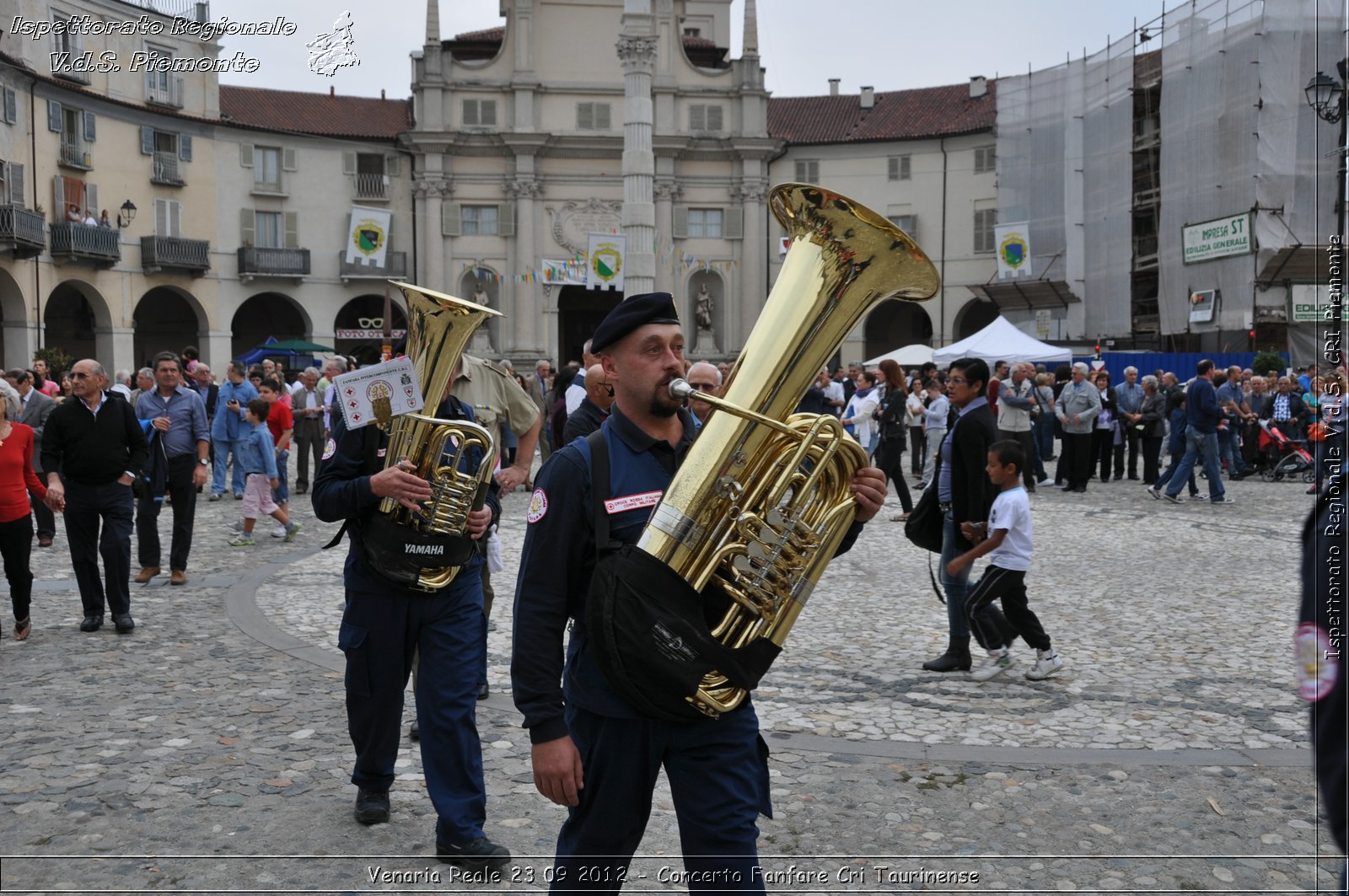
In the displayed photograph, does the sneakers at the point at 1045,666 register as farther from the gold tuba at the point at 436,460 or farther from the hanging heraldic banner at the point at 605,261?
the hanging heraldic banner at the point at 605,261

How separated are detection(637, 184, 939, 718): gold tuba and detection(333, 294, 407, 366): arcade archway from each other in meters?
47.5

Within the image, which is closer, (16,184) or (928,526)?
(928,526)

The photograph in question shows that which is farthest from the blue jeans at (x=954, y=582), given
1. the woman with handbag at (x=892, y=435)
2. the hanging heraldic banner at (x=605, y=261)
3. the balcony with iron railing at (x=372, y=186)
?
the balcony with iron railing at (x=372, y=186)

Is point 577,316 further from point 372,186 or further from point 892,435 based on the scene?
Result: point 892,435

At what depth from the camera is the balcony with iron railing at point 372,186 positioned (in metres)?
50.5

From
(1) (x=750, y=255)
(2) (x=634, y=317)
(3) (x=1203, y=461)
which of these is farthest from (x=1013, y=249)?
(2) (x=634, y=317)

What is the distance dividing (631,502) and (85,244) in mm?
41178

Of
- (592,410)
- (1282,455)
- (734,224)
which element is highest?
(734,224)

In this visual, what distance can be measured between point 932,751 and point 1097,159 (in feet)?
128

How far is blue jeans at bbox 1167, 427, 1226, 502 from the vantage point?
16.4 m

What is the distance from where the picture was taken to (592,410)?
6344 millimetres

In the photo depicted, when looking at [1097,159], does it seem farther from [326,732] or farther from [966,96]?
[326,732]

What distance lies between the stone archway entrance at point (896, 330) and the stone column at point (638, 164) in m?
24.8

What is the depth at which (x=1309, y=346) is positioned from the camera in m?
30.6
